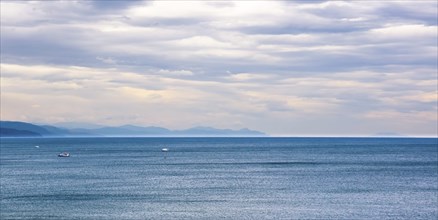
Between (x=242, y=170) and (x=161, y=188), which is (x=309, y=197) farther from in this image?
(x=242, y=170)

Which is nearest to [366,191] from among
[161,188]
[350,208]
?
[350,208]

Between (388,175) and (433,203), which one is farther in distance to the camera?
(388,175)

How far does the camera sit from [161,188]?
4203 inches

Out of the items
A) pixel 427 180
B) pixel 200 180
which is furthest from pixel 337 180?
pixel 200 180

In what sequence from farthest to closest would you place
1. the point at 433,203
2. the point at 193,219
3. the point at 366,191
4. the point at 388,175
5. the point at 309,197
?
the point at 388,175 → the point at 366,191 → the point at 309,197 → the point at 433,203 → the point at 193,219

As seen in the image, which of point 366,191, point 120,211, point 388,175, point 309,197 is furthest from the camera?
point 388,175

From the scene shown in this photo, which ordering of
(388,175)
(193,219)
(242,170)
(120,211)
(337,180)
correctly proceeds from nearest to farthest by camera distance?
1. (193,219)
2. (120,211)
3. (337,180)
4. (388,175)
5. (242,170)

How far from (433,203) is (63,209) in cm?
4620

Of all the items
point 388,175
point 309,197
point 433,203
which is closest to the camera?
point 433,203

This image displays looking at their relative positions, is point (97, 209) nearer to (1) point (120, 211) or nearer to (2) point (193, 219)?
(1) point (120, 211)

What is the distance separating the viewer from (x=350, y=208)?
269 ft

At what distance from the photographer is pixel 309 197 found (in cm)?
9331

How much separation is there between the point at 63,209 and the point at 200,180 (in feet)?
142

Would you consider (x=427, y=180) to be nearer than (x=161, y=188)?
No
